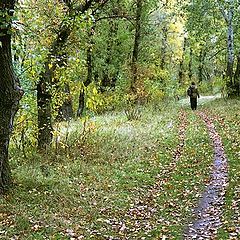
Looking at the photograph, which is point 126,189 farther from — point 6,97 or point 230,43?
point 230,43

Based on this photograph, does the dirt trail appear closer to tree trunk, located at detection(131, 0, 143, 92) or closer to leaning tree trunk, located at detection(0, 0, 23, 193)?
leaning tree trunk, located at detection(0, 0, 23, 193)

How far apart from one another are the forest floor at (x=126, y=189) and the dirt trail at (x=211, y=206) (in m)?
0.02

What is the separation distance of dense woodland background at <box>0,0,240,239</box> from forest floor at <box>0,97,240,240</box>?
0.42m

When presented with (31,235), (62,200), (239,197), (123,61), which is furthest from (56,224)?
(123,61)

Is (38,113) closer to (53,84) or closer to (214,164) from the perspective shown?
(53,84)

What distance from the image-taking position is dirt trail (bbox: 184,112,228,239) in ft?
27.4

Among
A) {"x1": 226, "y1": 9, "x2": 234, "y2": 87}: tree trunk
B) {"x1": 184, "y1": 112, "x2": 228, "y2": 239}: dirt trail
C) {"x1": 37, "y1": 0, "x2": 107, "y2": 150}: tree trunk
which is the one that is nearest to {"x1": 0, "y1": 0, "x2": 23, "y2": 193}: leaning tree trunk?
{"x1": 37, "y1": 0, "x2": 107, "y2": 150}: tree trunk

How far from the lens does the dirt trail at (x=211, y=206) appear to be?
27.4 feet

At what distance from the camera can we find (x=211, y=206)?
9.95m

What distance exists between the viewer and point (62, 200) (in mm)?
10094

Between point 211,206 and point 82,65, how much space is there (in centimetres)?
627

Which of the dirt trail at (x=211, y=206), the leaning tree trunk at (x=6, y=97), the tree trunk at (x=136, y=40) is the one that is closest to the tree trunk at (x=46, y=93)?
the leaning tree trunk at (x=6, y=97)

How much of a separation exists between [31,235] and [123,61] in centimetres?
2526

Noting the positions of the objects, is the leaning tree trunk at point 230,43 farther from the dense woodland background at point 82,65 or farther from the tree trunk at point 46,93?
the tree trunk at point 46,93
